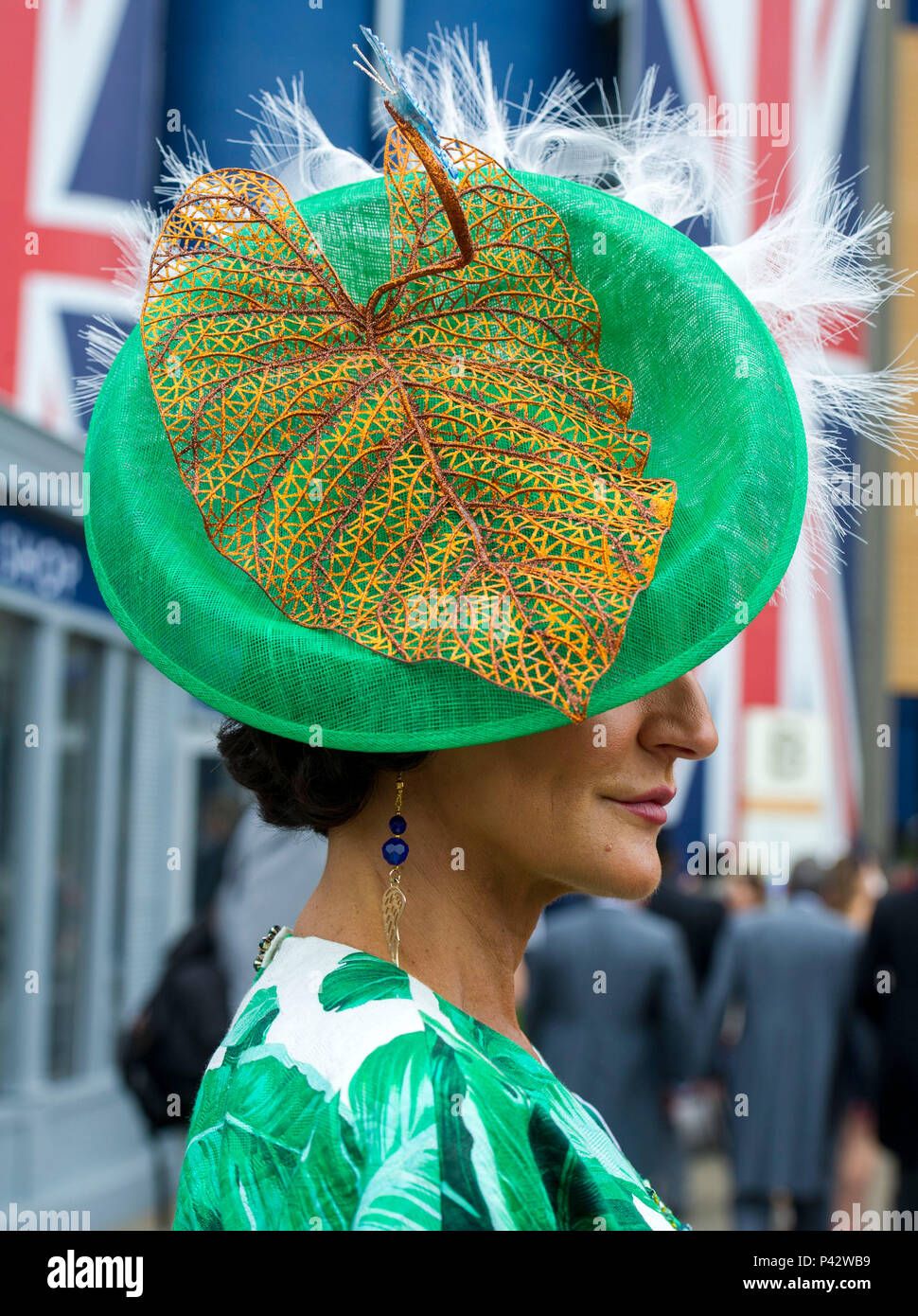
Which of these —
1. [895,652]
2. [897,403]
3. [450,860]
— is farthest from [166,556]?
[895,652]

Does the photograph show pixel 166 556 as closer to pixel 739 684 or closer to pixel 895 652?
pixel 739 684

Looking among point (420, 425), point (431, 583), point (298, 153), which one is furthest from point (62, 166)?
point (431, 583)

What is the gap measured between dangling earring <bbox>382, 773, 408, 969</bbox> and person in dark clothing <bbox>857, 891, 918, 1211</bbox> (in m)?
4.67

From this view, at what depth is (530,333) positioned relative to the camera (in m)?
1.34

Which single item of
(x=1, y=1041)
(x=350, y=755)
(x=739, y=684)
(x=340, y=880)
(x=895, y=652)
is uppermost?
(x=895, y=652)

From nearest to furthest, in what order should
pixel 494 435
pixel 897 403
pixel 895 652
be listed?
pixel 494 435 → pixel 897 403 → pixel 895 652

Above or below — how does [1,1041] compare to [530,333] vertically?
below

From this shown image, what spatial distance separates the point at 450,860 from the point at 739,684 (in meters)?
10.2

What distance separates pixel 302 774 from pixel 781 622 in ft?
34.1

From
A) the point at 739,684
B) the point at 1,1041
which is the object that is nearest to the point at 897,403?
the point at 1,1041

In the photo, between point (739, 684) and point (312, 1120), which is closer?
point (312, 1120)

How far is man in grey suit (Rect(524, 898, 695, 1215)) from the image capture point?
19.1ft

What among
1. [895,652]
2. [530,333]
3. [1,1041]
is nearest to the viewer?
[530,333]

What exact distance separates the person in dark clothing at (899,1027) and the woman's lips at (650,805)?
4619 millimetres
